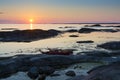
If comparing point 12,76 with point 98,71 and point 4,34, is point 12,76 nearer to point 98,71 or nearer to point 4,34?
point 98,71

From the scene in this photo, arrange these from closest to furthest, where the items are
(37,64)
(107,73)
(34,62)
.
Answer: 1. (107,73)
2. (37,64)
3. (34,62)

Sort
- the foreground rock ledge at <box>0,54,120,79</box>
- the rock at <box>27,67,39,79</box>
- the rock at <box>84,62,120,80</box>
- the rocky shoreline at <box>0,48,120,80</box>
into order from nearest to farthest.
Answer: the rock at <box>84,62,120,80</box>, the rock at <box>27,67,39,79</box>, the rocky shoreline at <box>0,48,120,80</box>, the foreground rock ledge at <box>0,54,120,79</box>

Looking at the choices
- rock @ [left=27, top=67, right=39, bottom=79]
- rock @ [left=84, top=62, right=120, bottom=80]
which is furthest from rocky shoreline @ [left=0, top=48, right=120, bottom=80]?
rock @ [left=84, top=62, right=120, bottom=80]

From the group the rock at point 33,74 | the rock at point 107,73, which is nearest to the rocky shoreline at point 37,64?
the rock at point 33,74

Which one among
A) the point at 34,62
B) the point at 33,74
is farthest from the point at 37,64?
the point at 33,74

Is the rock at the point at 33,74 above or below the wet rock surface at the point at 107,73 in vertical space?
below

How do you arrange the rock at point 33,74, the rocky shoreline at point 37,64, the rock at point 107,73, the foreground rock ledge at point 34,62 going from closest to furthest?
the rock at point 107,73 < the rock at point 33,74 < the rocky shoreline at point 37,64 < the foreground rock ledge at point 34,62

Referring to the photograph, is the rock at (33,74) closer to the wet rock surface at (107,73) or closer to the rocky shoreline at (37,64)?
the rocky shoreline at (37,64)

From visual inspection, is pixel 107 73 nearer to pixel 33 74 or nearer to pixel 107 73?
pixel 107 73

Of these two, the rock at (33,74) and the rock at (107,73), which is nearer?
the rock at (107,73)

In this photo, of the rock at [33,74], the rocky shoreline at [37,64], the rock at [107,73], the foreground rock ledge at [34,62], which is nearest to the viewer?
the rock at [107,73]

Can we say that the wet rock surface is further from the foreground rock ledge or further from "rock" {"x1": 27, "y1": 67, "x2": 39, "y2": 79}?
the foreground rock ledge

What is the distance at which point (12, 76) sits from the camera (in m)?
21.7

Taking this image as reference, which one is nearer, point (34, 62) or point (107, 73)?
point (107, 73)
